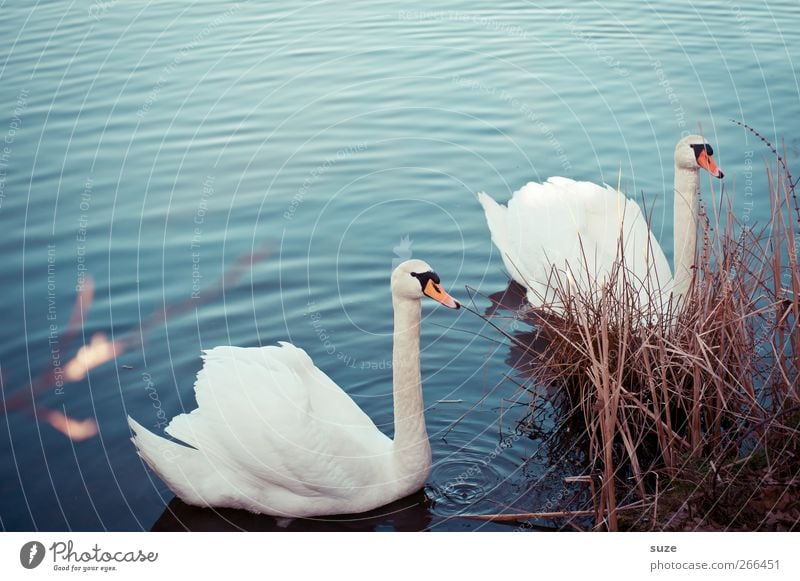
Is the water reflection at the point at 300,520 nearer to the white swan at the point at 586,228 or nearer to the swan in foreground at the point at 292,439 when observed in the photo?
the swan in foreground at the point at 292,439

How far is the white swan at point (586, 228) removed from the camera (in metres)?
5.62

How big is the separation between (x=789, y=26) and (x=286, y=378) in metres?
7.48

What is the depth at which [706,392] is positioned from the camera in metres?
4.45

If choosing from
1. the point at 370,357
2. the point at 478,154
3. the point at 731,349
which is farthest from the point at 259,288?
the point at 731,349

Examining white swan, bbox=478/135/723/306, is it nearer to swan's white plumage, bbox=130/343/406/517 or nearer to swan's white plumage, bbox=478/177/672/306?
swan's white plumage, bbox=478/177/672/306

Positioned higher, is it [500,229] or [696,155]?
[696,155]

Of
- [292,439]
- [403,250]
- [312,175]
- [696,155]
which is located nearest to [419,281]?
[292,439]

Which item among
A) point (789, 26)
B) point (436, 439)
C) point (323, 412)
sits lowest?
point (436, 439)

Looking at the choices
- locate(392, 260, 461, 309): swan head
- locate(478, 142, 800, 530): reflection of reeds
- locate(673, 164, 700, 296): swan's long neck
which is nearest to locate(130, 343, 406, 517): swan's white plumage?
locate(392, 260, 461, 309): swan head

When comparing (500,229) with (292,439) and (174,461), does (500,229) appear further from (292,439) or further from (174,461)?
(174,461)

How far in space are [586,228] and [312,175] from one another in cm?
219

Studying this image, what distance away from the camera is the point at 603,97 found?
29.7 feet
